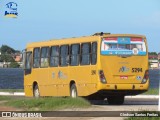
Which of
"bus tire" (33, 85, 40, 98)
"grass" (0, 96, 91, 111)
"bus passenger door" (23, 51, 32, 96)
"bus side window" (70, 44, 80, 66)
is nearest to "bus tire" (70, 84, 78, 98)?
"bus side window" (70, 44, 80, 66)

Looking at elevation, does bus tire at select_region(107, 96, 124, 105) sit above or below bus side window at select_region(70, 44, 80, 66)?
below

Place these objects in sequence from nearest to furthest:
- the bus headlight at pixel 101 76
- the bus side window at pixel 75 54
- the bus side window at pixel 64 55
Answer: the bus headlight at pixel 101 76
the bus side window at pixel 75 54
the bus side window at pixel 64 55

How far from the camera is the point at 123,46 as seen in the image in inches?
1032

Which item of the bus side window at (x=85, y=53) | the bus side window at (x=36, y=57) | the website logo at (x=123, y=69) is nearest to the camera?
the website logo at (x=123, y=69)

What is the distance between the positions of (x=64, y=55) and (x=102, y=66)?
3031 mm

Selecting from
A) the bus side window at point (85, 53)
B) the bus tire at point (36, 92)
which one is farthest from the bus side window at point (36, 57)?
the bus side window at point (85, 53)

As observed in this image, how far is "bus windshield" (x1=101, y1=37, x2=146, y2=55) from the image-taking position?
25.8 meters

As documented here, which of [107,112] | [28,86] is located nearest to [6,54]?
[28,86]

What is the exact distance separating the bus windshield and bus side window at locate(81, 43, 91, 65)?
93 centimetres

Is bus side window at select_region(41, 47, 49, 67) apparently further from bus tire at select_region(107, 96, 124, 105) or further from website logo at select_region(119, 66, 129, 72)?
website logo at select_region(119, 66, 129, 72)

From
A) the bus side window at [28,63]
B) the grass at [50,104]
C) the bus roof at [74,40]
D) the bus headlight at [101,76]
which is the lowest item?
the grass at [50,104]

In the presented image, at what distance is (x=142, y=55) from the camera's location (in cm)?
2644

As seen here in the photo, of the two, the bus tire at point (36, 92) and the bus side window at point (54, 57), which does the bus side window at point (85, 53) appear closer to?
the bus side window at point (54, 57)

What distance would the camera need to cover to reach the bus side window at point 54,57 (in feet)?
94.9
